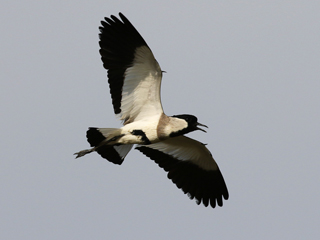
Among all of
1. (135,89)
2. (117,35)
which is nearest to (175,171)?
(135,89)

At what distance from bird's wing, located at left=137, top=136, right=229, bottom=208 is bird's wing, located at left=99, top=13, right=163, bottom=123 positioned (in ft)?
3.77

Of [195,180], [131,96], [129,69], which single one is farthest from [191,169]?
[129,69]

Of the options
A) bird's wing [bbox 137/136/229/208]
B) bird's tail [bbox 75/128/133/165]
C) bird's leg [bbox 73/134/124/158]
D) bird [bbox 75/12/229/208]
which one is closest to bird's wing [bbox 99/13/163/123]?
bird [bbox 75/12/229/208]

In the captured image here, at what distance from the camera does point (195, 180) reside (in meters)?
10.5

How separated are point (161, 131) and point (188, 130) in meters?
0.47

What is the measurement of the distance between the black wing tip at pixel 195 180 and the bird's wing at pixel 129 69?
1232 millimetres

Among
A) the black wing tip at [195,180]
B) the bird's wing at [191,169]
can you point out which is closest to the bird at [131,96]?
the bird's wing at [191,169]

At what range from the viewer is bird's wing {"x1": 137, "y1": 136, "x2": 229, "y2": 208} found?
1041 centimetres

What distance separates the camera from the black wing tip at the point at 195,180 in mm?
10422

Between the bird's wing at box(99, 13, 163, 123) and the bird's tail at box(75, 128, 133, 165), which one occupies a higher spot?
the bird's wing at box(99, 13, 163, 123)

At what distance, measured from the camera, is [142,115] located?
9539 mm

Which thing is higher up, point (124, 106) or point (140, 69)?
point (140, 69)

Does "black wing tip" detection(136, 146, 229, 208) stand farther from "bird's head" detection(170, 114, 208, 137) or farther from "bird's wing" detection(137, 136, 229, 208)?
"bird's head" detection(170, 114, 208, 137)

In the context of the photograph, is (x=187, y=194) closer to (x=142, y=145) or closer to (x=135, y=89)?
(x=142, y=145)
